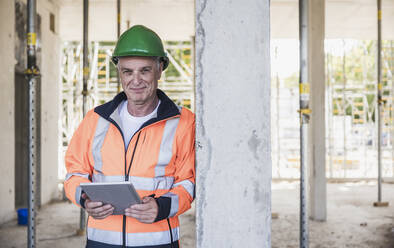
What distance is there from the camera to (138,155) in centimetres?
201

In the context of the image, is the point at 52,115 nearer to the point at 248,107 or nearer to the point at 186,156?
the point at 186,156

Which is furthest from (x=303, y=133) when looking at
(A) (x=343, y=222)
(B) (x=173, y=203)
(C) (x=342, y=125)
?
(C) (x=342, y=125)

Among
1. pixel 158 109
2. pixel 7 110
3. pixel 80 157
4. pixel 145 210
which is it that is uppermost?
pixel 7 110

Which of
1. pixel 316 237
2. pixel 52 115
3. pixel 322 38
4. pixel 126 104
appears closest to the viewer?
pixel 126 104

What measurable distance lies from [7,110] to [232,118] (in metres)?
5.94

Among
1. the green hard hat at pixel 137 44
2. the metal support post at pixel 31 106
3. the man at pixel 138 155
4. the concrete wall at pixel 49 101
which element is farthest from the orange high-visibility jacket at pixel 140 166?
the concrete wall at pixel 49 101

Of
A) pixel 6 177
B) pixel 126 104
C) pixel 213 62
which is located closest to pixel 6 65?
pixel 6 177

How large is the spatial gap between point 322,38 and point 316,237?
10.8ft

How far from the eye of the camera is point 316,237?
227 inches

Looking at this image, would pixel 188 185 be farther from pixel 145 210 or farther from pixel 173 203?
pixel 145 210

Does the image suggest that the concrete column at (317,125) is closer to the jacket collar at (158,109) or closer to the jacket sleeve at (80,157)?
the jacket collar at (158,109)

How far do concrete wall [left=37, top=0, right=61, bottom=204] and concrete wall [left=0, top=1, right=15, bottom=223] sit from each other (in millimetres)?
1315

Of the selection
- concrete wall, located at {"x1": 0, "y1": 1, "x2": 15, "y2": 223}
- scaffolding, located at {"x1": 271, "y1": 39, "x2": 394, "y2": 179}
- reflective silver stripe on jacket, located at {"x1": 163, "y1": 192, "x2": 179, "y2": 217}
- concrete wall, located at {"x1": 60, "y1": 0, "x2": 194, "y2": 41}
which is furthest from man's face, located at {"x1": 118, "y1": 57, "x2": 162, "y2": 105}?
scaffolding, located at {"x1": 271, "y1": 39, "x2": 394, "y2": 179}

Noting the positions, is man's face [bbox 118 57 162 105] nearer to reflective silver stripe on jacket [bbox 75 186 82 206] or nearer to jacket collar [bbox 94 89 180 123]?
jacket collar [bbox 94 89 180 123]
